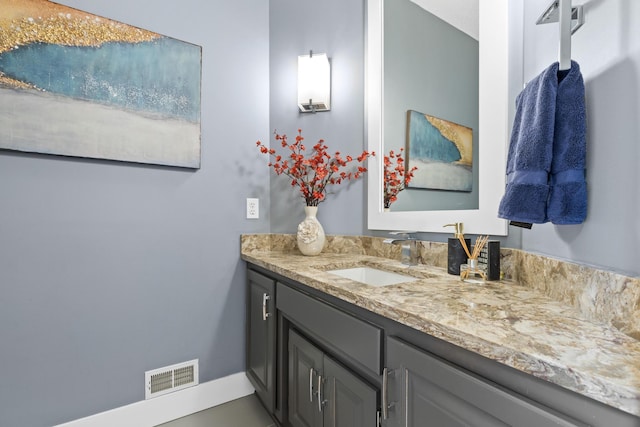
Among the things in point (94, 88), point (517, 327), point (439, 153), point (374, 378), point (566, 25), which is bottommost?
point (374, 378)

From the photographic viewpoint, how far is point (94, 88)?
1.49 meters

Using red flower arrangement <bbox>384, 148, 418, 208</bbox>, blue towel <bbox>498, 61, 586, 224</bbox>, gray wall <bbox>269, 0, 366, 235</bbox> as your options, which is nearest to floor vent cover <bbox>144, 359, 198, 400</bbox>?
gray wall <bbox>269, 0, 366, 235</bbox>

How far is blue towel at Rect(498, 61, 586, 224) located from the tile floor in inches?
63.3

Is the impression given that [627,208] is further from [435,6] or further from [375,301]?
[435,6]

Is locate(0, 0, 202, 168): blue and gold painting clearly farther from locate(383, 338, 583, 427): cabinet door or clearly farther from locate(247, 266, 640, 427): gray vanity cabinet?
locate(383, 338, 583, 427): cabinet door

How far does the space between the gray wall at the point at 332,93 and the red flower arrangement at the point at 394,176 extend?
161mm

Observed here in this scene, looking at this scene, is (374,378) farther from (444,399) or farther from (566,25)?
(566,25)

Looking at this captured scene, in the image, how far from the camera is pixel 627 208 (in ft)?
2.19

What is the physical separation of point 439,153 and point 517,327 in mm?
954

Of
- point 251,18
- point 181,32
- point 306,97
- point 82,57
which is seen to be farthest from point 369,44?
point 82,57

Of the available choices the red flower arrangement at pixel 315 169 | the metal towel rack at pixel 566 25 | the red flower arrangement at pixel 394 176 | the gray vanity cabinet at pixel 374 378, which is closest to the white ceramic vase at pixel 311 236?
the red flower arrangement at pixel 315 169

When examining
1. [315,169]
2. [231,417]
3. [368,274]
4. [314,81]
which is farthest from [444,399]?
[314,81]

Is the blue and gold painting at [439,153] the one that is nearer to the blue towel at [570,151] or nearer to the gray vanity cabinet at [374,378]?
the blue towel at [570,151]

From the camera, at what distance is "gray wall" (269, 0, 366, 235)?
5.98ft
